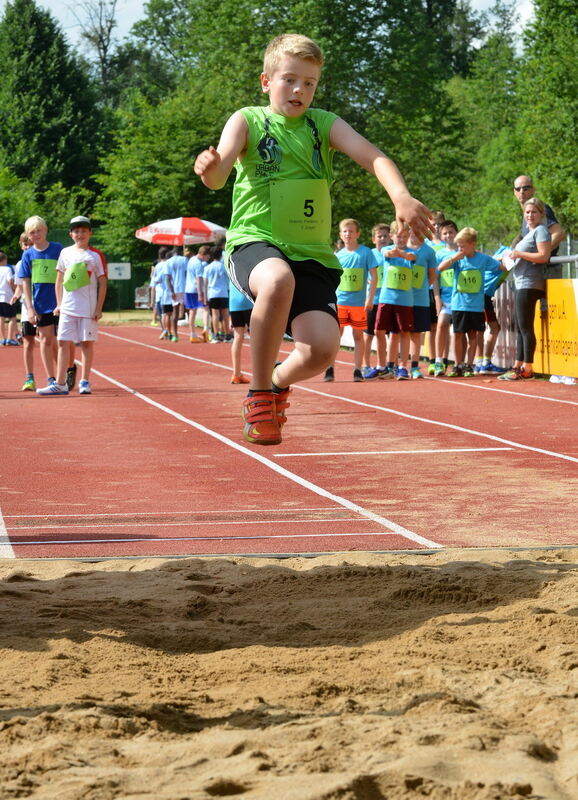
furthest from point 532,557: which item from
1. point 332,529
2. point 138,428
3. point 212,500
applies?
point 138,428

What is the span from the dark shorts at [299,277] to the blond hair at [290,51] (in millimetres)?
768

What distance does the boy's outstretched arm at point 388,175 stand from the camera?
485 centimetres

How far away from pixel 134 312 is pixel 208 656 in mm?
46173

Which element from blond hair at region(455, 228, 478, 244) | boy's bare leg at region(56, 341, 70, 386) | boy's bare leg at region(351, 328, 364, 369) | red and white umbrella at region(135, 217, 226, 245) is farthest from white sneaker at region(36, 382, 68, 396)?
red and white umbrella at region(135, 217, 226, 245)

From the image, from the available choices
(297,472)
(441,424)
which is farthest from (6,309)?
(297,472)

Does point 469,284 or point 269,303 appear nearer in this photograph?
point 269,303

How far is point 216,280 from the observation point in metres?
24.6

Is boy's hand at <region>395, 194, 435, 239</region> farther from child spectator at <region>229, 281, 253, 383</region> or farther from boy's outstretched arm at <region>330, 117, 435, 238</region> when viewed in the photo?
child spectator at <region>229, 281, 253, 383</region>

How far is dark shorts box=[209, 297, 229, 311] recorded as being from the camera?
25.1 meters

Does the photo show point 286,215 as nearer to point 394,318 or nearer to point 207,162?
point 207,162

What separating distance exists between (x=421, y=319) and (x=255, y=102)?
33.1 m

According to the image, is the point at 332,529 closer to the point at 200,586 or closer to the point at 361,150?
the point at 200,586

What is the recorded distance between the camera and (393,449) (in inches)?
403

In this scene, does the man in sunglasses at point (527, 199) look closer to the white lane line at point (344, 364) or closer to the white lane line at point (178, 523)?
the white lane line at point (344, 364)
